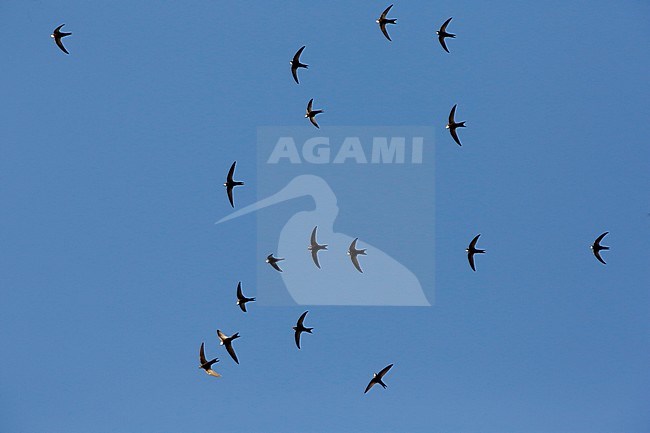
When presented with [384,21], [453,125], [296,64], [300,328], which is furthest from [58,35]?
[453,125]

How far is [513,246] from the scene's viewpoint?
5121mm

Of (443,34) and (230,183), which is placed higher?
(443,34)

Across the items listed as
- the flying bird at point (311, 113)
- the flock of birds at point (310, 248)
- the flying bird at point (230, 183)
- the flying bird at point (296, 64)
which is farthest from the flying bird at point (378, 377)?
the flying bird at point (296, 64)

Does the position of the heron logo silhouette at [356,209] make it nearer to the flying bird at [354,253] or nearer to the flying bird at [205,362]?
the flying bird at [354,253]

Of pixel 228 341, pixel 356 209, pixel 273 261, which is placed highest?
pixel 356 209

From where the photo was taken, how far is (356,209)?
5102mm

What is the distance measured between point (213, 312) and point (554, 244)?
2.74 m

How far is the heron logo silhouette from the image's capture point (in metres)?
5.10

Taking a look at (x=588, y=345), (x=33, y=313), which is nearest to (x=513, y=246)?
(x=588, y=345)

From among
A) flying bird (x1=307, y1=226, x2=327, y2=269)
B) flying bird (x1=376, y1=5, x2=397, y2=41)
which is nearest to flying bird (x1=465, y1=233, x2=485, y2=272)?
flying bird (x1=307, y1=226, x2=327, y2=269)

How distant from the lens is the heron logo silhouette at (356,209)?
16.7 feet

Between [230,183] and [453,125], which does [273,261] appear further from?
[453,125]

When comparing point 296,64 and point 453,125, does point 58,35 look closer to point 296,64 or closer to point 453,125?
point 296,64

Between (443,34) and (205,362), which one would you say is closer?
(443,34)
